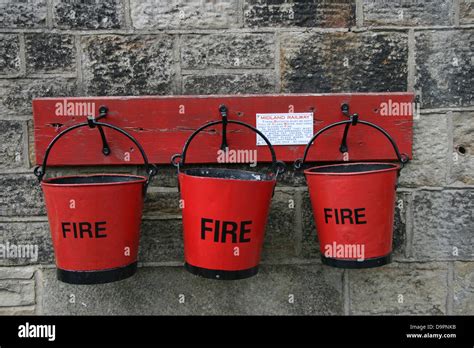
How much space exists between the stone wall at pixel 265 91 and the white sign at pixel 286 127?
112 mm

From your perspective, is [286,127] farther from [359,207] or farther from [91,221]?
[91,221]

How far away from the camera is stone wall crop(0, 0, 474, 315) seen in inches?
73.7

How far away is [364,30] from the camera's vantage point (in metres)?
1.89

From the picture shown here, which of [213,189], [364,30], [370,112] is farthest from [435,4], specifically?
[213,189]

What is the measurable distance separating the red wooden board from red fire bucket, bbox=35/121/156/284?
277 millimetres

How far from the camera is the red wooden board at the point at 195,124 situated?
184 centimetres

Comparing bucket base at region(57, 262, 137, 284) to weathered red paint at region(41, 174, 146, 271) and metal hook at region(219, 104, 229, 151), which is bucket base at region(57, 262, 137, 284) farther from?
metal hook at region(219, 104, 229, 151)

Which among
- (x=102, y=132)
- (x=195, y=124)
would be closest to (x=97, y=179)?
(x=102, y=132)

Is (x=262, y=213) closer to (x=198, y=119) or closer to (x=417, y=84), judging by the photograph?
(x=198, y=119)

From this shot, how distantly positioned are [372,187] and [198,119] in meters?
0.67

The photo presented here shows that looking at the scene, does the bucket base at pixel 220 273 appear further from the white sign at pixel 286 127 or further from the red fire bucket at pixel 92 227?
the white sign at pixel 286 127

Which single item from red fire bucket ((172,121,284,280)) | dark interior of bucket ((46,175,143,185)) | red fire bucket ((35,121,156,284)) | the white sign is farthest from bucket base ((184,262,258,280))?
the white sign

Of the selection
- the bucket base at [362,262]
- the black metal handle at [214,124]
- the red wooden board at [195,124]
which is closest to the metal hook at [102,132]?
the red wooden board at [195,124]
